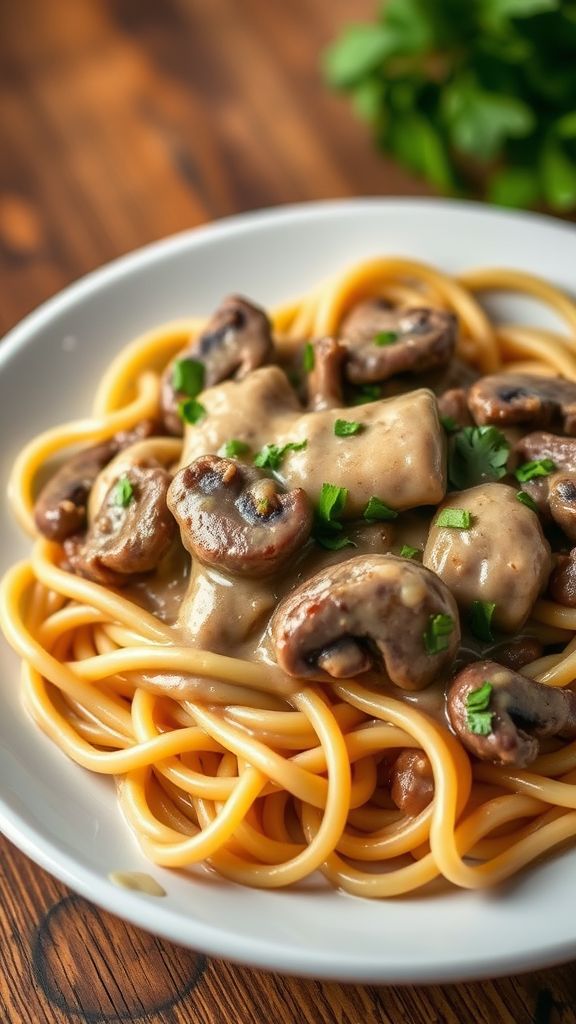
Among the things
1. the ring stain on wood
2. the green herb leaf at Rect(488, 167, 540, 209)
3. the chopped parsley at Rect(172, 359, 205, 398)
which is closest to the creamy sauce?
the ring stain on wood

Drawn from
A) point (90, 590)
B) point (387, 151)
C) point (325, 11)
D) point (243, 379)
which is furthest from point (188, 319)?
point (325, 11)

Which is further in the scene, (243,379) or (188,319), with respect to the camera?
(188,319)

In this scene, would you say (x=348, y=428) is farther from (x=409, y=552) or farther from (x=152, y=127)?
(x=152, y=127)

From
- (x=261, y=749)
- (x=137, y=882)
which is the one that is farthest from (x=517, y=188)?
(x=137, y=882)

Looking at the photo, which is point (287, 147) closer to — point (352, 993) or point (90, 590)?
point (90, 590)

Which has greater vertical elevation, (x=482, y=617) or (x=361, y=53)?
(x=361, y=53)

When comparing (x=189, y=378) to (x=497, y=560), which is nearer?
(x=497, y=560)
